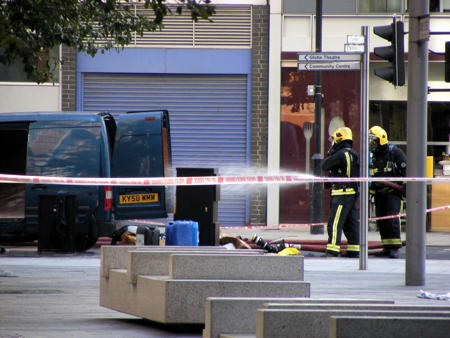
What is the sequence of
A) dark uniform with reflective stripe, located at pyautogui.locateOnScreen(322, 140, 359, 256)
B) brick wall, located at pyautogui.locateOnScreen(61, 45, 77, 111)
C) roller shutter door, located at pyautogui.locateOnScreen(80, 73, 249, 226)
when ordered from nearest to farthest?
dark uniform with reflective stripe, located at pyautogui.locateOnScreen(322, 140, 359, 256), brick wall, located at pyautogui.locateOnScreen(61, 45, 77, 111), roller shutter door, located at pyautogui.locateOnScreen(80, 73, 249, 226)

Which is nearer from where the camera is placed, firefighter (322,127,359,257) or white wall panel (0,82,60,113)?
firefighter (322,127,359,257)

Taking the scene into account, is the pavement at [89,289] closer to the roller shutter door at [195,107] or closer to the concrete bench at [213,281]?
the concrete bench at [213,281]

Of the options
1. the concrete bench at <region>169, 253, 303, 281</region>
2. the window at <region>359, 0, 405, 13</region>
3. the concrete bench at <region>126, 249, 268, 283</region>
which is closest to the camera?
the concrete bench at <region>169, 253, 303, 281</region>

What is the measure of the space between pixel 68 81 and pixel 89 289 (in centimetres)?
1367

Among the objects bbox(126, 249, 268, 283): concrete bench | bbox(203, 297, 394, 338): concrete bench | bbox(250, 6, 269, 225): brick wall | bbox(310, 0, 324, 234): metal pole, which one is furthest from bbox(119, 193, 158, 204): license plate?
bbox(203, 297, 394, 338): concrete bench

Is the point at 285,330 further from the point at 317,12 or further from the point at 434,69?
the point at 434,69

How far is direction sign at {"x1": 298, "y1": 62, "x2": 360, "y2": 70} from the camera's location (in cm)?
1453

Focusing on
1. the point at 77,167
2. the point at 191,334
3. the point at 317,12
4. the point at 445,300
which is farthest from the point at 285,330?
the point at 317,12

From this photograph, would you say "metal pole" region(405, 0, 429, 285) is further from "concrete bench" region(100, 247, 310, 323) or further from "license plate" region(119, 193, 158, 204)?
"license plate" region(119, 193, 158, 204)

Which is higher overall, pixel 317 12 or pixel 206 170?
pixel 317 12

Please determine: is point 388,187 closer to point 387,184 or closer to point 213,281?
point 387,184

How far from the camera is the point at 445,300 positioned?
10641 mm

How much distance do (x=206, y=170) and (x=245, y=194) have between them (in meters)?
9.11

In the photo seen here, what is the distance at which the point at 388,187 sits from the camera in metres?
16.7
